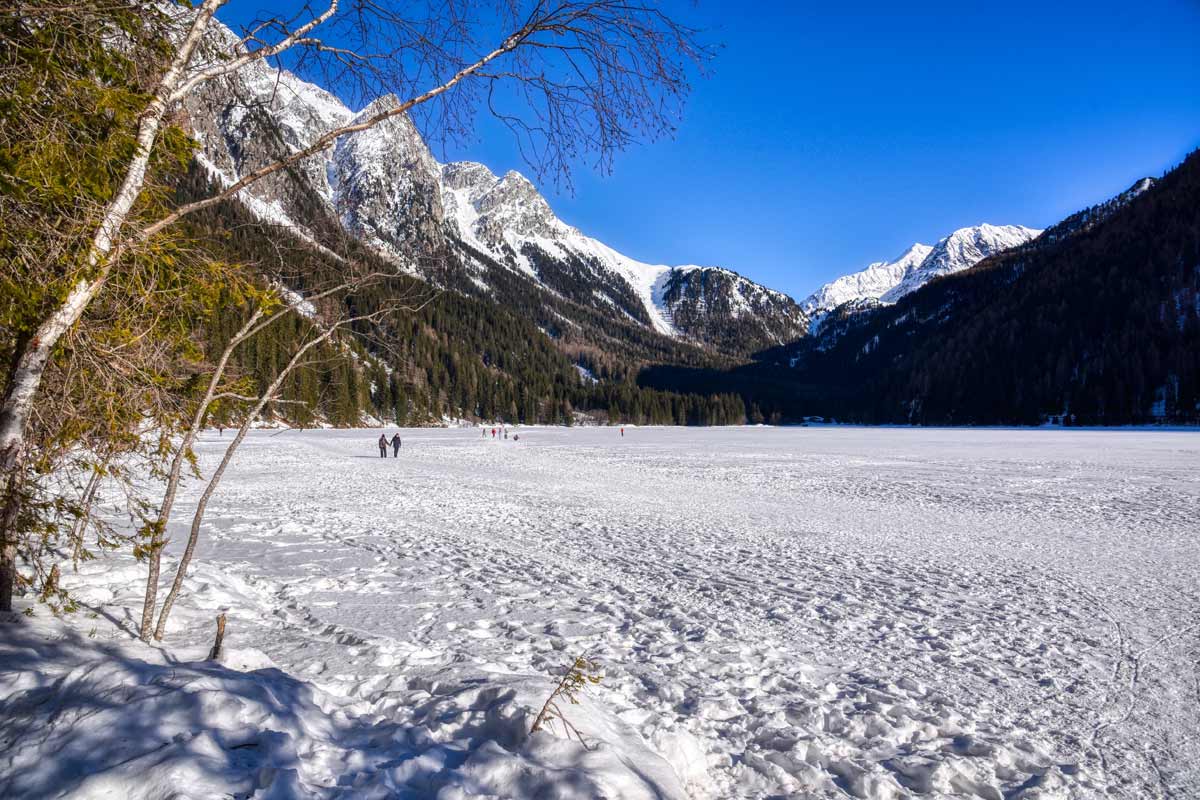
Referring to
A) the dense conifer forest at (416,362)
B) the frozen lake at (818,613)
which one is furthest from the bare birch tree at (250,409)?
the frozen lake at (818,613)

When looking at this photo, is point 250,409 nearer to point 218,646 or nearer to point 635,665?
point 218,646

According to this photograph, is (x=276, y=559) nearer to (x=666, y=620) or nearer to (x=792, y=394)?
(x=666, y=620)

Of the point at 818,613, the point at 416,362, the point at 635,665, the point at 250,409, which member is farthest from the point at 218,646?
the point at 416,362

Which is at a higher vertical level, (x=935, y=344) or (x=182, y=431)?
(x=935, y=344)

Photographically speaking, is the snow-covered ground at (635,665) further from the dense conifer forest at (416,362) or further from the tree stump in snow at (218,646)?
the dense conifer forest at (416,362)

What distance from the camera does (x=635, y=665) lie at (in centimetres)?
452

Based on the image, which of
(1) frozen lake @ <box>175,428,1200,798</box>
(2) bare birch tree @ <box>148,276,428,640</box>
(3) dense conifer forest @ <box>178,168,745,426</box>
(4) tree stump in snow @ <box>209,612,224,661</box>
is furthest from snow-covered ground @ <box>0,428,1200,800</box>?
(3) dense conifer forest @ <box>178,168,745,426</box>

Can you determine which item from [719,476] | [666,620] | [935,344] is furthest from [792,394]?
[666,620]

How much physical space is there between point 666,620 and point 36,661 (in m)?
4.74

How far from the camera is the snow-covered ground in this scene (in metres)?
2.41

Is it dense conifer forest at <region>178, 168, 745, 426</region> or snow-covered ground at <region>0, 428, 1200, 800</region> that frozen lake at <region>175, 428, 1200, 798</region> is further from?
dense conifer forest at <region>178, 168, 745, 426</region>

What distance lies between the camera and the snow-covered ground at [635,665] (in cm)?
241

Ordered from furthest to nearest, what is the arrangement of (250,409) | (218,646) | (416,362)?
(416,362) → (250,409) → (218,646)

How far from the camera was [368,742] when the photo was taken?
9.12 feet
